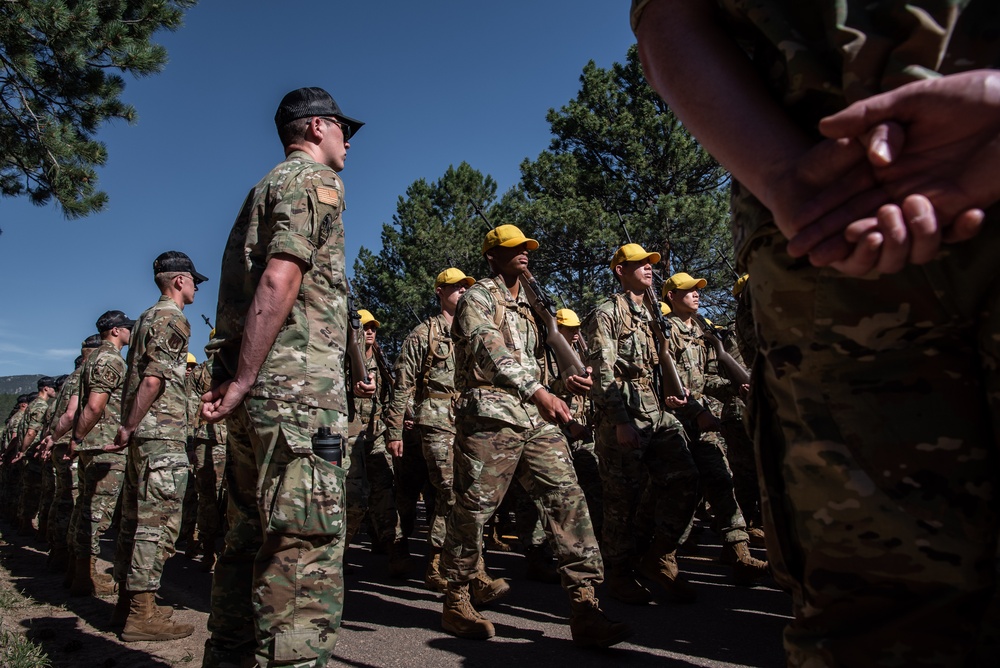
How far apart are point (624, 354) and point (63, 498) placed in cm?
656

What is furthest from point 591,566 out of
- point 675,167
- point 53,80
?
point 675,167

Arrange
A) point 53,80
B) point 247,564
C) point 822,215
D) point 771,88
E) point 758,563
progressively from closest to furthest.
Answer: point 822,215 < point 771,88 < point 247,564 < point 758,563 < point 53,80

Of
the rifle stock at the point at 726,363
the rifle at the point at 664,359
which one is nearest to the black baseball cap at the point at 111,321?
the rifle at the point at 664,359

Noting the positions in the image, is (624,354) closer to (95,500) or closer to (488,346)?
(488,346)

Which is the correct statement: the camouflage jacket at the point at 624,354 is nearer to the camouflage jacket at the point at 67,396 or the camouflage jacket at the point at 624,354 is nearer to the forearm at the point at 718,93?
the forearm at the point at 718,93

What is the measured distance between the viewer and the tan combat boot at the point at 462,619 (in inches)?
182

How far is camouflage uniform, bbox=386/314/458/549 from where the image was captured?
23.6 ft

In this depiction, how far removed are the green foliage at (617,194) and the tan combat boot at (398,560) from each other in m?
13.9

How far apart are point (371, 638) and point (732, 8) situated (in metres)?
4.27

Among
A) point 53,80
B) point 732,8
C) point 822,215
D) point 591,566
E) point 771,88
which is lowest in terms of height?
point 591,566

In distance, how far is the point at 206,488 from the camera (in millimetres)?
8438

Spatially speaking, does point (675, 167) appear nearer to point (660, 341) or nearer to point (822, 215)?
point (660, 341)

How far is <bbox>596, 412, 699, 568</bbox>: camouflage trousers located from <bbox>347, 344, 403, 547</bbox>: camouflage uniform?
7.30 ft

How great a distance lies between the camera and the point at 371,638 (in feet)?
15.1
